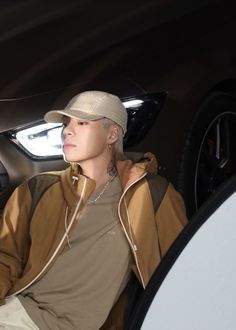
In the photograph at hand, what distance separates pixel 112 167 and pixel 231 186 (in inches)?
40.7

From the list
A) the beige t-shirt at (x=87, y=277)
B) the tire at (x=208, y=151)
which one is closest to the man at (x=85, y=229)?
the beige t-shirt at (x=87, y=277)

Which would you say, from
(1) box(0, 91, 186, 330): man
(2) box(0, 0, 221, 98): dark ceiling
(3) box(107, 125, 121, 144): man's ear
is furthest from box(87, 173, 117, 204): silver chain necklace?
(2) box(0, 0, 221, 98): dark ceiling

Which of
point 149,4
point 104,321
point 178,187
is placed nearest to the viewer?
point 104,321

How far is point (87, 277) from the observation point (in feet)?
5.53

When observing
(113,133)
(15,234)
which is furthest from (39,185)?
(113,133)

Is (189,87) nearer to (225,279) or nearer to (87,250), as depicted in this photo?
(87,250)

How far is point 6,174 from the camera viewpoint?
2072 millimetres

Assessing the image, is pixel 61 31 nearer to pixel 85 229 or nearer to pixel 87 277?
pixel 85 229

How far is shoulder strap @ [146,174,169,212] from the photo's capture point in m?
1.74

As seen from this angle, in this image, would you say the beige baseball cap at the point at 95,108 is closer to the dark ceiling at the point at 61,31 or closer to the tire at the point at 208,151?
the dark ceiling at the point at 61,31

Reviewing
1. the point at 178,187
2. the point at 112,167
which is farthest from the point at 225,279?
the point at 178,187

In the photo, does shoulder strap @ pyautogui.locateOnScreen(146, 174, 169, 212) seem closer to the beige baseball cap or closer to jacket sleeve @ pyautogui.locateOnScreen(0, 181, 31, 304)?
the beige baseball cap

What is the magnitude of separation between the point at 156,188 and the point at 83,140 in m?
0.26

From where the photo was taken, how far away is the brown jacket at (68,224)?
1703 mm
